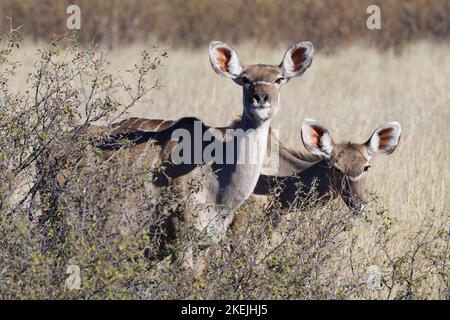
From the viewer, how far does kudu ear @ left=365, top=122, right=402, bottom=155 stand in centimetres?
787

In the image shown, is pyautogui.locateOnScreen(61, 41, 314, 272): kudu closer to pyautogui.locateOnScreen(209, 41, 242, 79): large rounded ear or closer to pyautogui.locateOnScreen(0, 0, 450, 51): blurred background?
pyautogui.locateOnScreen(209, 41, 242, 79): large rounded ear

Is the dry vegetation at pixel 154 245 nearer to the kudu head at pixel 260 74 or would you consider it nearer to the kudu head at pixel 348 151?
the kudu head at pixel 348 151

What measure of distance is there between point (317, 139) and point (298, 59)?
78 cm

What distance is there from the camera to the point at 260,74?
7047 millimetres

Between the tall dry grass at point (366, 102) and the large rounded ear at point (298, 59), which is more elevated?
the large rounded ear at point (298, 59)

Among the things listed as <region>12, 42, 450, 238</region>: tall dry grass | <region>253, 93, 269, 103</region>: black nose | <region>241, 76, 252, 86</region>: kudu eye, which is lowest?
<region>12, 42, 450, 238</region>: tall dry grass

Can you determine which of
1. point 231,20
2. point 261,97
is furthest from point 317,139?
point 231,20

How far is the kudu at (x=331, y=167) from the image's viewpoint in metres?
7.66

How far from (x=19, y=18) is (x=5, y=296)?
17045mm

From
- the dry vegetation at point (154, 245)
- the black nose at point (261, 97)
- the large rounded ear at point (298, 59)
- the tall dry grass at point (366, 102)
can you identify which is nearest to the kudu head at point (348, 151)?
the dry vegetation at point (154, 245)

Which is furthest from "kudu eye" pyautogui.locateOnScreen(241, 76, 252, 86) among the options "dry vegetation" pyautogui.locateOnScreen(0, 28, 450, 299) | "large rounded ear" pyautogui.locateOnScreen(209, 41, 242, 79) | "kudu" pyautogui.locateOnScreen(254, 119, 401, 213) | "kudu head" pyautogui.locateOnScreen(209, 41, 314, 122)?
"kudu" pyautogui.locateOnScreen(254, 119, 401, 213)

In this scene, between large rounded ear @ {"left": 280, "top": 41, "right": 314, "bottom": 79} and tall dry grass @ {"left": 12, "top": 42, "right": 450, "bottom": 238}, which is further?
tall dry grass @ {"left": 12, "top": 42, "right": 450, "bottom": 238}

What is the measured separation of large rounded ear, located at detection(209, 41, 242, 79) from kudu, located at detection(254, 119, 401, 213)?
0.84 m

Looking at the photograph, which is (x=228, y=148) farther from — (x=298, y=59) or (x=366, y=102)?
(x=366, y=102)
